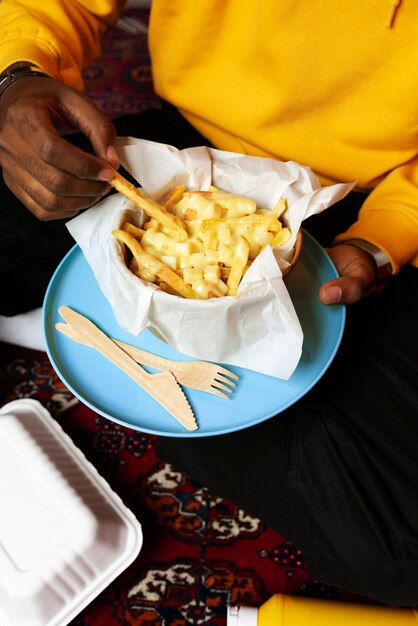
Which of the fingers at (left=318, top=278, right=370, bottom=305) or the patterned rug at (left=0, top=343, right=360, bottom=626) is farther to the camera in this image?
the patterned rug at (left=0, top=343, right=360, bottom=626)

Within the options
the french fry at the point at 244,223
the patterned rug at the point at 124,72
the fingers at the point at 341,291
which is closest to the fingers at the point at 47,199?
the french fry at the point at 244,223

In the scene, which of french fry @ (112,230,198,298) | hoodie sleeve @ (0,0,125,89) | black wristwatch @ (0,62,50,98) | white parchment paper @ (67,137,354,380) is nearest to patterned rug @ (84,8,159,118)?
hoodie sleeve @ (0,0,125,89)

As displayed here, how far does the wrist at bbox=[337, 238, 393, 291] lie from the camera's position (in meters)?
0.79

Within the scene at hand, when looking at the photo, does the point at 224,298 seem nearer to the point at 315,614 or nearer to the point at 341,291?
the point at 341,291

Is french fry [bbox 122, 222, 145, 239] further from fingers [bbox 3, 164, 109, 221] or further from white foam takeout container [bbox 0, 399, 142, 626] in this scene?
white foam takeout container [bbox 0, 399, 142, 626]

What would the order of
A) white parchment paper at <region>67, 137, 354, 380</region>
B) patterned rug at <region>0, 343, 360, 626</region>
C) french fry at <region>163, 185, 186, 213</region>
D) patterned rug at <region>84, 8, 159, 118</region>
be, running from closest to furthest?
1. white parchment paper at <region>67, 137, 354, 380</region>
2. french fry at <region>163, 185, 186, 213</region>
3. patterned rug at <region>0, 343, 360, 626</region>
4. patterned rug at <region>84, 8, 159, 118</region>

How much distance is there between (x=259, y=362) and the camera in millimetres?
654

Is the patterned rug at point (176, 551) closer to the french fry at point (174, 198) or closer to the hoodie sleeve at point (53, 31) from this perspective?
the french fry at point (174, 198)

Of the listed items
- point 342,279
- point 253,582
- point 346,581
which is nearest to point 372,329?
point 342,279

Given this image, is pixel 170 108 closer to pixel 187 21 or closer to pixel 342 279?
pixel 187 21

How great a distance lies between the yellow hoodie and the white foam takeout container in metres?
0.57

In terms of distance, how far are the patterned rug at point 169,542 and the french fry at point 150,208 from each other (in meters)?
0.50

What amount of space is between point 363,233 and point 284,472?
13.9 inches

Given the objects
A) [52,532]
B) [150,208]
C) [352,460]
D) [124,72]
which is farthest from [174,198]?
[124,72]
